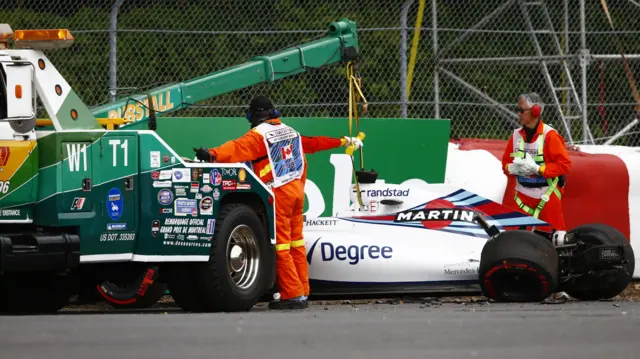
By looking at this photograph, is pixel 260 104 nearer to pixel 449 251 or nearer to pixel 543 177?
pixel 449 251

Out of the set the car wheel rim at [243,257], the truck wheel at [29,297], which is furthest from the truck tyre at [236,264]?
the truck wheel at [29,297]

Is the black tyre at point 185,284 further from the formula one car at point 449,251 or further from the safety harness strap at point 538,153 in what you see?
the safety harness strap at point 538,153

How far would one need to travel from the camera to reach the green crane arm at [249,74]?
1280 centimetres

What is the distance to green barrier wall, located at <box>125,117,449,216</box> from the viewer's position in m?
14.2

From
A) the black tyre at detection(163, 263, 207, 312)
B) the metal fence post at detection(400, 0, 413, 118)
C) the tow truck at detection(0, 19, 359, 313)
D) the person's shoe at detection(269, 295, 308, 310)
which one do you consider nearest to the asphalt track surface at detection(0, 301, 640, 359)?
the tow truck at detection(0, 19, 359, 313)

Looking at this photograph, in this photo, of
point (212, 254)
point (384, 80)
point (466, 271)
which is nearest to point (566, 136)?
point (384, 80)

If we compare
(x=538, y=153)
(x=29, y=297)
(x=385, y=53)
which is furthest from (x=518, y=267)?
(x=385, y=53)

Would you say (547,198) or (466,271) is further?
(547,198)

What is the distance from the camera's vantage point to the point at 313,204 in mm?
13922

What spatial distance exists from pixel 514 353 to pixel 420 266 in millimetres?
4624

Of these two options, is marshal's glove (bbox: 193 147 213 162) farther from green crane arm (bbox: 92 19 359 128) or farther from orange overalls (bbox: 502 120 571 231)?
orange overalls (bbox: 502 120 571 231)

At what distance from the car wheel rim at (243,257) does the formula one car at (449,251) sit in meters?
0.83

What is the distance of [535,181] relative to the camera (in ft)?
42.0

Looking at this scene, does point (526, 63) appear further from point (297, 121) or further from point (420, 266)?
point (420, 266)
